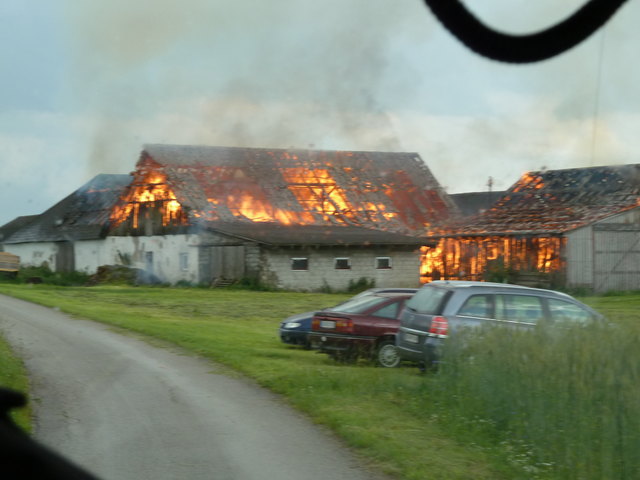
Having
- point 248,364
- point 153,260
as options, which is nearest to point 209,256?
point 153,260

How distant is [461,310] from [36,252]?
50.1m

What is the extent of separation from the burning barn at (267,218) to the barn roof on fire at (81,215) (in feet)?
0.71

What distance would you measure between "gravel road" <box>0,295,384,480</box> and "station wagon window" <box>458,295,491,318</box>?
3753mm

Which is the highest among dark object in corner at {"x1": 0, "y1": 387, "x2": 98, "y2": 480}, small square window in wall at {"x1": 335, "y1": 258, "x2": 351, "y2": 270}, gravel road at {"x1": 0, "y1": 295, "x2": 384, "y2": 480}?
small square window in wall at {"x1": 335, "y1": 258, "x2": 351, "y2": 270}

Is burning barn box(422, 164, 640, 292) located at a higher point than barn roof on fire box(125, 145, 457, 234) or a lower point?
lower

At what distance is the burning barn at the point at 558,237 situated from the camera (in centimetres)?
4156

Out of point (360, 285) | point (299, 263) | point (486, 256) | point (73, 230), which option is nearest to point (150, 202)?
point (299, 263)

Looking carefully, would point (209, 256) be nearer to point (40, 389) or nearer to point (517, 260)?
point (517, 260)

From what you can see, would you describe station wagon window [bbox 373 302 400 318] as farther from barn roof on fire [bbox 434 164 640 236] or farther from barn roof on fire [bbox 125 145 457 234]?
barn roof on fire [bbox 125 145 457 234]

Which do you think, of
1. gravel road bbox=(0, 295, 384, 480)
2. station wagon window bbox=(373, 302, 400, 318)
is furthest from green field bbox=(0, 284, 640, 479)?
station wagon window bbox=(373, 302, 400, 318)

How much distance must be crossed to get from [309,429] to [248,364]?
556 cm

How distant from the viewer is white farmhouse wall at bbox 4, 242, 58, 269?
57.9 meters

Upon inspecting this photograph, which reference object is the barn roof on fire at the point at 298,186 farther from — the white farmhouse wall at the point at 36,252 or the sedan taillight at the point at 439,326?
the sedan taillight at the point at 439,326

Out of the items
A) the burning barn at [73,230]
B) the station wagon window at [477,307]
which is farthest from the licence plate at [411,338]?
the burning barn at [73,230]
